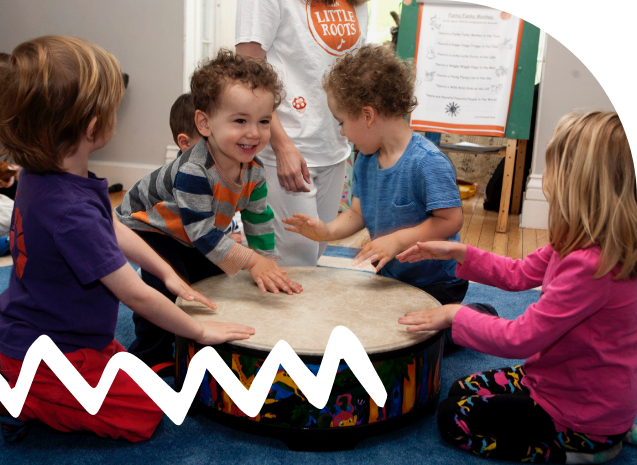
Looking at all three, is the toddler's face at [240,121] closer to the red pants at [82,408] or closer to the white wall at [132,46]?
the red pants at [82,408]

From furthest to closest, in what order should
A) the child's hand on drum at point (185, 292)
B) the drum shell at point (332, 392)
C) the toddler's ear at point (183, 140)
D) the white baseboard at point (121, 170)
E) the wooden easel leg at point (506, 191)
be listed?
the white baseboard at point (121, 170), the wooden easel leg at point (506, 191), the toddler's ear at point (183, 140), the child's hand on drum at point (185, 292), the drum shell at point (332, 392)

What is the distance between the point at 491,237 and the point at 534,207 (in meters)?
0.41

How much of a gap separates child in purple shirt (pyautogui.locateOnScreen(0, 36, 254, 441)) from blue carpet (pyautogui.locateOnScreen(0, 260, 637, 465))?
0.03m

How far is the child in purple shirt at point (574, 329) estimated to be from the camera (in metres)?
0.99

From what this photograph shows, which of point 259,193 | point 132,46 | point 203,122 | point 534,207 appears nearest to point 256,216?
point 259,193

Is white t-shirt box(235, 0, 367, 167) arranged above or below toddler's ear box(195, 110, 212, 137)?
above

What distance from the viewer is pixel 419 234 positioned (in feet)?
4.73

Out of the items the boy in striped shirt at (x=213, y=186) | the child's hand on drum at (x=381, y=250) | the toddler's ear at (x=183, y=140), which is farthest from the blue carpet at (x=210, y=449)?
the toddler's ear at (x=183, y=140)

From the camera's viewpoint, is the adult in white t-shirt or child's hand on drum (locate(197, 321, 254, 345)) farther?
the adult in white t-shirt

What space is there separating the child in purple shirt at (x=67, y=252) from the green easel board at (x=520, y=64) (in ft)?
7.35

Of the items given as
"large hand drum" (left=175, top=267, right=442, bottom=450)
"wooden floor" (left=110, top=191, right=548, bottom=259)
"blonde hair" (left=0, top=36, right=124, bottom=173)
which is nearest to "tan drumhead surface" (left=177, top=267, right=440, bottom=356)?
"large hand drum" (left=175, top=267, right=442, bottom=450)

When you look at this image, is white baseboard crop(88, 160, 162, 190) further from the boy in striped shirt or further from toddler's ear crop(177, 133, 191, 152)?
the boy in striped shirt

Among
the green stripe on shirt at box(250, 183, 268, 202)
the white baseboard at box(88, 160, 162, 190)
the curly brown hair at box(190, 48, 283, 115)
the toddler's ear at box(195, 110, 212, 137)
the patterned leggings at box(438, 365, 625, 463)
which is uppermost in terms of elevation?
the curly brown hair at box(190, 48, 283, 115)

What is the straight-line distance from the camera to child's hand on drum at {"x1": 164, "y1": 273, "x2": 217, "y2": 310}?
1224 millimetres
